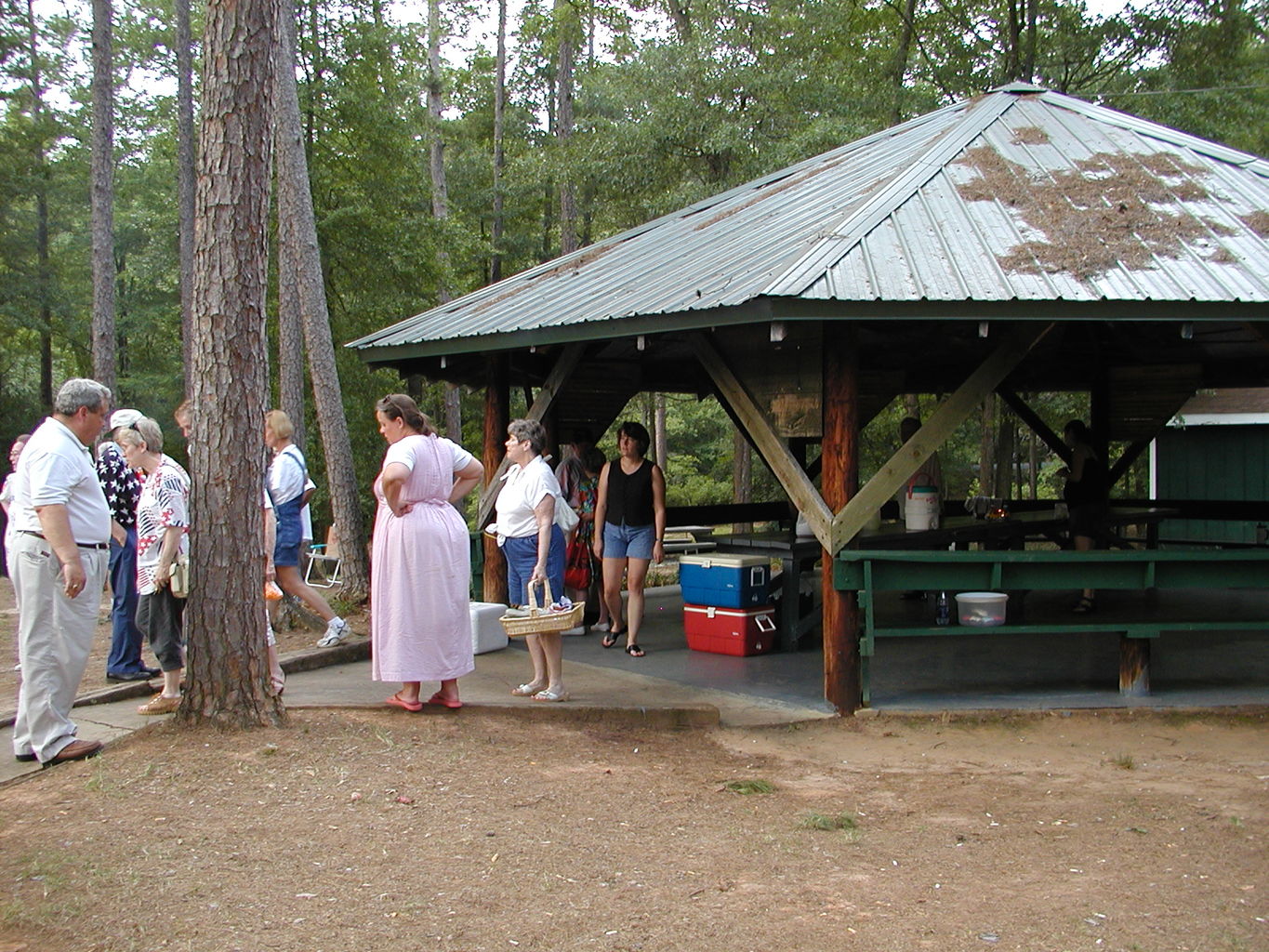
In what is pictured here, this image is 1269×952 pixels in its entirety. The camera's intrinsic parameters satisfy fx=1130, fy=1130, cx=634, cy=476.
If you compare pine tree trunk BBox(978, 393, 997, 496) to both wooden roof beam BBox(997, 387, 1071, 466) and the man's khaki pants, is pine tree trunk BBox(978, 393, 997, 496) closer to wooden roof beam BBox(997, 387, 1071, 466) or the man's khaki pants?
wooden roof beam BBox(997, 387, 1071, 466)

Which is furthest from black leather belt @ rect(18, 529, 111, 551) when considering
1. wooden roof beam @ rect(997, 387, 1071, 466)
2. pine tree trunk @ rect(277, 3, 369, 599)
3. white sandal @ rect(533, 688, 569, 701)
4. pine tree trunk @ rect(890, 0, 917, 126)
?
pine tree trunk @ rect(890, 0, 917, 126)

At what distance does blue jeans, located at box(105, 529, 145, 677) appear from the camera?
7332mm

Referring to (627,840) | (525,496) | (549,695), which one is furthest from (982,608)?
(627,840)

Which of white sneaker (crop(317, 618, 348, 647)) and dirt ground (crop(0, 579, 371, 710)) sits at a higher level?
white sneaker (crop(317, 618, 348, 647))

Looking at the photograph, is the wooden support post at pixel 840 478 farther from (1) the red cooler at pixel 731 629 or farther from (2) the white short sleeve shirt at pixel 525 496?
(2) the white short sleeve shirt at pixel 525 496

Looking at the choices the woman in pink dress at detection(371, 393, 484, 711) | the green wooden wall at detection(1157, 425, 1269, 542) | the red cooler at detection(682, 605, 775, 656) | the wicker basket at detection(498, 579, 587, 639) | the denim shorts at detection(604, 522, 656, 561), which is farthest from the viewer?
the green wooden wall at detection(1157, 425, 1269, 542)

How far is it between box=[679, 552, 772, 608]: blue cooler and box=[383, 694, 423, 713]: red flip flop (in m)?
2.81

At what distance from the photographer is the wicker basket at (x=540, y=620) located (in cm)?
647

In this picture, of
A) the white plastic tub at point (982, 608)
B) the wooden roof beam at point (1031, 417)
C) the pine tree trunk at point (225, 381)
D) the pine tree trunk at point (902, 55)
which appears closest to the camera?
the pine tree trunk at point (225, 381)

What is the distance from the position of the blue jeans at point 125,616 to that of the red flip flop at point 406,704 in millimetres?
2039

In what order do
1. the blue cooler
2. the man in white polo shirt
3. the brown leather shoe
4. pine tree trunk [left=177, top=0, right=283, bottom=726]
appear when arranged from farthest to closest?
the blue cooler
pine tree trunk [left=177, top=0, right=283, bottom=726]
the brown leather shoe
the man in white polo shirt

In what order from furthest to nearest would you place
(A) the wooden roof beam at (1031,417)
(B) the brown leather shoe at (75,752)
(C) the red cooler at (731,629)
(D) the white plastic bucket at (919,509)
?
(A) the wooden roof beam at (1031,417)
(D) the white plastic bucket at (919,509)
(C) the red cooler at (731,629)
(B) the brown leather shoe at (75,752)

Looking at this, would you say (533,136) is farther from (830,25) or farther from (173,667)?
(173,667)

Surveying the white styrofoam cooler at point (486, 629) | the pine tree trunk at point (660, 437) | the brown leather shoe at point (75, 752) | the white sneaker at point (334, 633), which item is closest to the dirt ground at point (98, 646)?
the white sneaker at point (334, 633)
